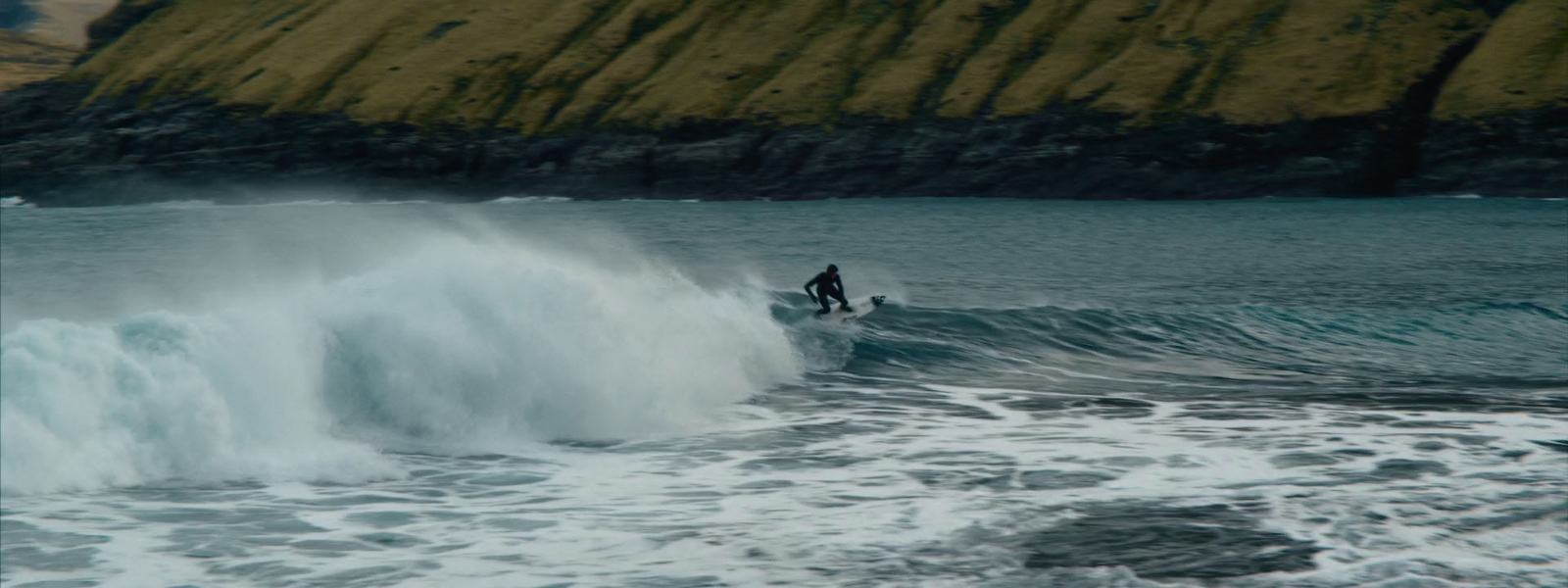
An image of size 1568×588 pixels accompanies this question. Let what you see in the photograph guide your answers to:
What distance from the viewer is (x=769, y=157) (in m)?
89.5

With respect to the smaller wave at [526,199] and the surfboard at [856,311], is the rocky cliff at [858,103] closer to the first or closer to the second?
the smaller wave at [526,199]

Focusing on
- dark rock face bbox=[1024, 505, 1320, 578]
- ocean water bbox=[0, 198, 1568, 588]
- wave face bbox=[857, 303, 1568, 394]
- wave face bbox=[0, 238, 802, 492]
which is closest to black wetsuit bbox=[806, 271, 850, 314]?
ocean water bbox=[0, 198, 1568, 588]

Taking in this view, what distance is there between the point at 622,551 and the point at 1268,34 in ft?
296

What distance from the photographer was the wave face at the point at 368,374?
1436 centimetres

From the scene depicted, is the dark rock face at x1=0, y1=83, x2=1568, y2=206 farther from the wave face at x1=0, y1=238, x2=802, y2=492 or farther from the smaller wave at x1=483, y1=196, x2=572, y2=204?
the wave face at x1=0, y1=238, x2=802, y2=492

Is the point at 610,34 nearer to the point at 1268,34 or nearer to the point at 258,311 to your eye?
the point at 1268,34

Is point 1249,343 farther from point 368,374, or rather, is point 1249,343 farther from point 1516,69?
point 1516,69

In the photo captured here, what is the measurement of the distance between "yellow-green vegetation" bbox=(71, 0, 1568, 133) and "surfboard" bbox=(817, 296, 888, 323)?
203 feet

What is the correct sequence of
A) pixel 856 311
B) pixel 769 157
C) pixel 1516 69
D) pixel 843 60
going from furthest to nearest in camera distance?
pixel 843 60, pixel 769 157, pixel 1516 69, pixel 856 311

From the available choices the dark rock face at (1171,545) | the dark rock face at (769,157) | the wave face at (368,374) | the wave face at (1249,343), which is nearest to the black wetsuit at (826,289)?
the wave face at (1249,343)

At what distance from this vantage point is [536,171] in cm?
9300

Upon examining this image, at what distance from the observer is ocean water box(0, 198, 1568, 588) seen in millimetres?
11578

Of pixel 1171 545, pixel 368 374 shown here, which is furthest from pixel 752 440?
pixel 1171 545

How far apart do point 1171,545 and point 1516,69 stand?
83.1m
